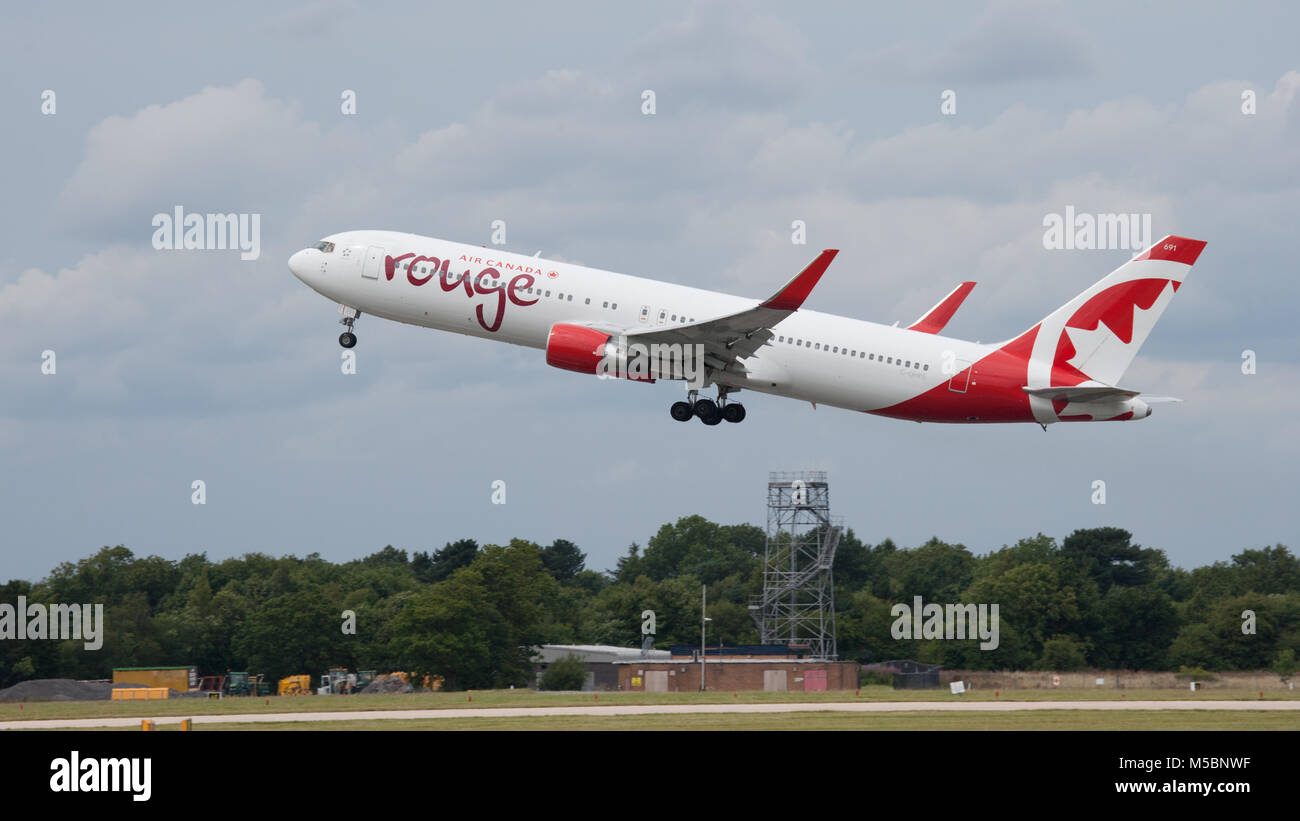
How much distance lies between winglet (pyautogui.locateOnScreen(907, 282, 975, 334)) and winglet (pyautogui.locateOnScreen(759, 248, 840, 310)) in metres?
12.7

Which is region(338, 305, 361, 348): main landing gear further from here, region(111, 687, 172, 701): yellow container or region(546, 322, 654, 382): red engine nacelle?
region(111, 687, 172, 701): yellow container

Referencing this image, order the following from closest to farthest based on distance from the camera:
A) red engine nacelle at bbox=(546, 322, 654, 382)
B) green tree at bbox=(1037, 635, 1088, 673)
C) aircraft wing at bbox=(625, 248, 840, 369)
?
aircraft wing at bbox=(625, 248, 840, 369) → red engine nacelle at bbox=(546, 322, 654, 382) → green tree at bbox=(1037, 635, 1088, 673)

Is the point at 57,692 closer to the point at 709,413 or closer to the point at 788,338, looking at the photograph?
the point at 709,413

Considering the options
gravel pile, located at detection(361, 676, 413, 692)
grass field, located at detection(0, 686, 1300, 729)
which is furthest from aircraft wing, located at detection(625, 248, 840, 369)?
gravel pile, located at detection(361, 676, 413, 692)

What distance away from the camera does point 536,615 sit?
103 metres

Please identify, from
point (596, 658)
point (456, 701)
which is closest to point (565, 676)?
point (596, 658)

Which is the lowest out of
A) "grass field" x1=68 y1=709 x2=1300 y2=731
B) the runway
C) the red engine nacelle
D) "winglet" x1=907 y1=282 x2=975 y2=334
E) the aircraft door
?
the runway

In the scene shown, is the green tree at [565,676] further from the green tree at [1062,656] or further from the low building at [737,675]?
the green tree at [1062,656]

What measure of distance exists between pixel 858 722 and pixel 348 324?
2584 cm

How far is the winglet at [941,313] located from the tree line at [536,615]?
43.4m

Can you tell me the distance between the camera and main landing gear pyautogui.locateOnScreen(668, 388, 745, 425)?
5697 centimetres

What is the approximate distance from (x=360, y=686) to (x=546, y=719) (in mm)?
42432
